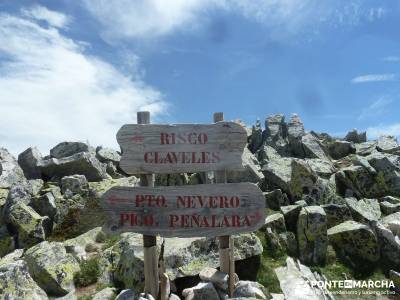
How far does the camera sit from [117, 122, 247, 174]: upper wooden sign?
36.7 ft

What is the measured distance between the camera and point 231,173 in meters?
28.9

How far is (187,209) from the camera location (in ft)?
36.4

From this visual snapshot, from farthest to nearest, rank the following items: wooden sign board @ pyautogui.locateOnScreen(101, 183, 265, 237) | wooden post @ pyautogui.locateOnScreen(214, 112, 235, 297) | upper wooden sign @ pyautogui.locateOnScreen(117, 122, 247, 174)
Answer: wooden post @ pyautogui.locateOnScreen(214, 112, 235, 297), upper wooden sign @ pyautogui.locateOnScreen(117, 122, 247, 174), wooden sign board @ pyautogui.locateOnScreen(101, 183, 265, 237)

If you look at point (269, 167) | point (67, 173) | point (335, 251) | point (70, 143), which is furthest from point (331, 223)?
point (70, 143)

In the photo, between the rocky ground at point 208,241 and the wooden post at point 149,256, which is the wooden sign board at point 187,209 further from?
the rocky ground at point 208,241

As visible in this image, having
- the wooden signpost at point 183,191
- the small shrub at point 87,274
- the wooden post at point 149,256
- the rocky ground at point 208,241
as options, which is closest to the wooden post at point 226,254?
the rocky ground at point 208,241

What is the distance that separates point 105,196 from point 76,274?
239 inches

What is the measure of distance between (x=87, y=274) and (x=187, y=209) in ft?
22.8

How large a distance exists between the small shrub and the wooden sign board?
543 centimetres

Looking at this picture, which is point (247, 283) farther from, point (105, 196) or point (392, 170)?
point (392, 170)

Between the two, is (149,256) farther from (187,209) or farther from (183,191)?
(183,191)

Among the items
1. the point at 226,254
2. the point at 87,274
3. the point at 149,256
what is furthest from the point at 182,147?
the point at 87,274

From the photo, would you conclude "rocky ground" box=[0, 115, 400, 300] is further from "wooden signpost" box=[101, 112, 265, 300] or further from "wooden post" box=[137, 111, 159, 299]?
"wooden signpost" box=[101, 112, 265, 300]

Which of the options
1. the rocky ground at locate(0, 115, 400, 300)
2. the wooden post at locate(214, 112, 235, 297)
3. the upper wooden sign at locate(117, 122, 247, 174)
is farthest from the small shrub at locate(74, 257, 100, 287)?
the upper wooden sign at locate(117, 122, 247, 174)
